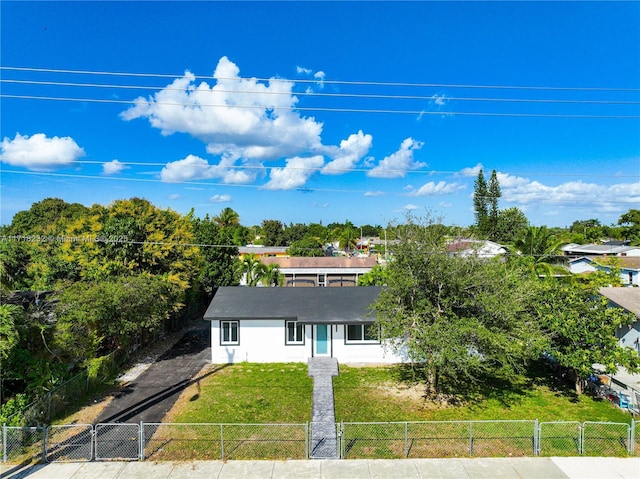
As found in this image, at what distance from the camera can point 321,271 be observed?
41312 mm

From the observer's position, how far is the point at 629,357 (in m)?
12.7

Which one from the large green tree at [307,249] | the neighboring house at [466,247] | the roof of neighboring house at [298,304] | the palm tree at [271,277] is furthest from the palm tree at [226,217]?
the neighboring house at [466,247]

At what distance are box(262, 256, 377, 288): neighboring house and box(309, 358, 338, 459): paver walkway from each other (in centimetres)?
2270

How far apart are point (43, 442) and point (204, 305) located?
2268 centimetres

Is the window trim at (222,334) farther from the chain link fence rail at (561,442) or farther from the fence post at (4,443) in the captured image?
the chain link fence rail at (561,442)

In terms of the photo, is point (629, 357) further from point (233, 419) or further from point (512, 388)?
point (233, 419)

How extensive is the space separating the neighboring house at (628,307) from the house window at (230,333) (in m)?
17.8

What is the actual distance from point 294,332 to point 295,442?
26.3 feet

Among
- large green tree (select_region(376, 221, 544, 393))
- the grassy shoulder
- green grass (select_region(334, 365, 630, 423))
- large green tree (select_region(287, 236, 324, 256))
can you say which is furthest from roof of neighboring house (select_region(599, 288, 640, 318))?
large green tree (select_region(287, 236, 324, 256))

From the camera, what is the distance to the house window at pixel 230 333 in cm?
1859

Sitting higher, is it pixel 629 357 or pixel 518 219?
pixel 518 219

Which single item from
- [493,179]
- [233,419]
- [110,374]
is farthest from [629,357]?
[493,179]

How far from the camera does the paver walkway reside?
10.6m

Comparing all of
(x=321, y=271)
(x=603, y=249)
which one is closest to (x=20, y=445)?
(x=321, y=271)
